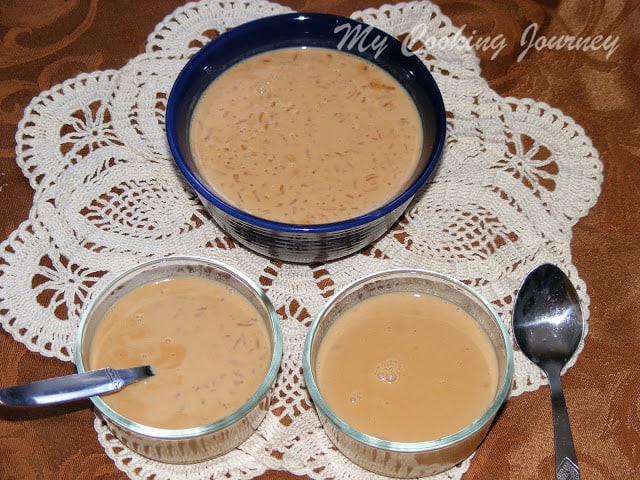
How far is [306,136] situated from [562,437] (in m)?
0.73

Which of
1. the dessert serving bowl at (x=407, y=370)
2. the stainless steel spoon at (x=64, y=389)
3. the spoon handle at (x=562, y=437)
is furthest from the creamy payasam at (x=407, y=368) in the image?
the stainless steel spoon at (x=64, y=389)

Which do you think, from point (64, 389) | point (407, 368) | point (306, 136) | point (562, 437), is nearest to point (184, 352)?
point (64, 389)

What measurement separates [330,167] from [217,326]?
0.38 metres

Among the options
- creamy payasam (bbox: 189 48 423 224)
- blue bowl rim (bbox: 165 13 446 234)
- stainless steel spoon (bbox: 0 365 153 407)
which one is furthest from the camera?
creamy payasam (bbox: 189 48 423 224)

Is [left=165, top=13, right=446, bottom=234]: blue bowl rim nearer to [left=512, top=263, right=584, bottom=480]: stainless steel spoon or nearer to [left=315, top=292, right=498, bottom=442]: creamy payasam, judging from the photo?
[left=315, top=292, right=498, bottom=442]: creamy payasam

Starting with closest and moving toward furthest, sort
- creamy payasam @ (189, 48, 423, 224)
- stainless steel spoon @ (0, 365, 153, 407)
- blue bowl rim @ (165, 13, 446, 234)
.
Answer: stainless steel spoon @ (0, 365, 153, 407) → blue bowl rim @ (165, 13, 446, 234) → creamy payasam @ (189, 48, 423, 224)

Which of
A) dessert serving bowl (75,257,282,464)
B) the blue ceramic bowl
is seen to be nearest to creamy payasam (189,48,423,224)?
the blue ceramic bowl

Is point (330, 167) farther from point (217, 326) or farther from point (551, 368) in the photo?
point (551, 368)

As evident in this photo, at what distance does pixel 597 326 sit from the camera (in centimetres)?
171

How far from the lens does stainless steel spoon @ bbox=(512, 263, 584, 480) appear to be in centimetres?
163

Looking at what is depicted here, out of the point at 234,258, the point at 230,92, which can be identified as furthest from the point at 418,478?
the point at 230,92

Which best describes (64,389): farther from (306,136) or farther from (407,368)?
(306,136)

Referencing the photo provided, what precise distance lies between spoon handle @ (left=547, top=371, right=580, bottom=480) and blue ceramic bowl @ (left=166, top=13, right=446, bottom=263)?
0.41m

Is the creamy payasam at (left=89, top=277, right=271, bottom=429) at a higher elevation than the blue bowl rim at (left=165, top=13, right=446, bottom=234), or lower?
lower
